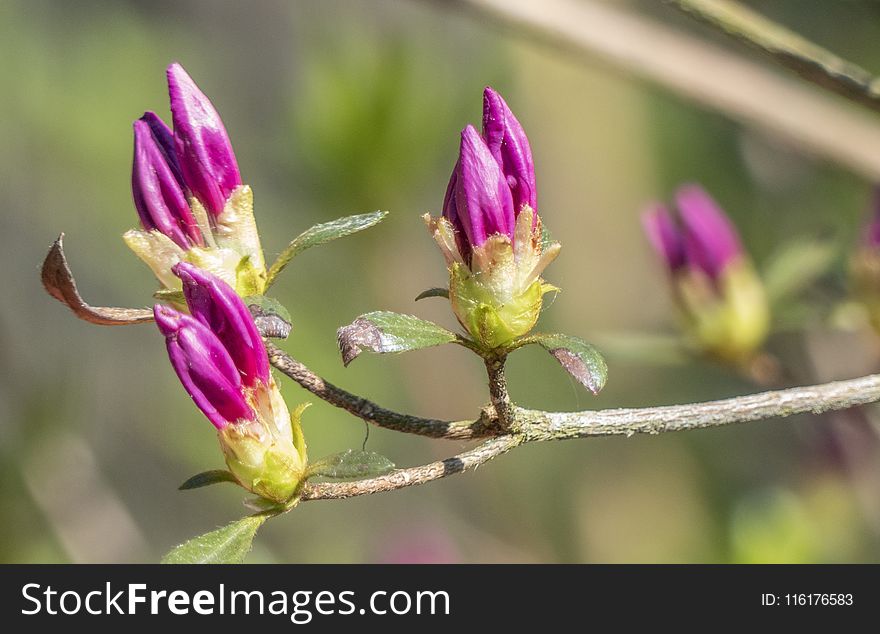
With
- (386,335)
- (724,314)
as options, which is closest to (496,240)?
(386,335)

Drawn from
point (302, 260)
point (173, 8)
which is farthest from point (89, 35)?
point (302, 260)

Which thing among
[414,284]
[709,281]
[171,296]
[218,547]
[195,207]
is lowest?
[218,547]

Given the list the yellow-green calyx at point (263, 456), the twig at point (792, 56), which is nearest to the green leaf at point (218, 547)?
the yellow-green calyx at point (263, 456)

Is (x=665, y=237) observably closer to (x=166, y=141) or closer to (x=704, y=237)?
(x=704, y=237)

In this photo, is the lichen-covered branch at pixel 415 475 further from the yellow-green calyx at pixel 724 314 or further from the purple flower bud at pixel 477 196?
the yellow-green calyx at pixel 724 314

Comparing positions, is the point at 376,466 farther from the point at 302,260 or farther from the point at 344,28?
the point at 302,260

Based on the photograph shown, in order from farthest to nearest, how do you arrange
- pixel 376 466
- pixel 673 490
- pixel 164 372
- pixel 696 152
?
pixel 164 372 → pixel 696 152 → pixel 673 490 → pixel 376 466

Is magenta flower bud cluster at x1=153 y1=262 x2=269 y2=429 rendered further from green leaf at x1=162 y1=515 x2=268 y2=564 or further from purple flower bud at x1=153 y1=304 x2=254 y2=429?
green leaf at x1=162 y1=515 x2=268 y2=564
